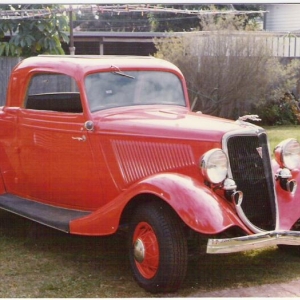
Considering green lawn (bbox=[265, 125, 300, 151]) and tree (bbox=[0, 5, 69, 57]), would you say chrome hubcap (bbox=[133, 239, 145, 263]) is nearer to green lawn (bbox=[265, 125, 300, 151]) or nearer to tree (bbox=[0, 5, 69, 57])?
tree (bbox=[0, 5, 69, 57])

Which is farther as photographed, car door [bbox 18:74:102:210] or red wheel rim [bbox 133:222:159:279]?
Answer: car door [bbox 18:74:102:210]

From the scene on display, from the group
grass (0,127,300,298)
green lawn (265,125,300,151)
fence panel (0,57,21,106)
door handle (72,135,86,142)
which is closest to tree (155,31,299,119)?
green lawn (265,125,300,151)

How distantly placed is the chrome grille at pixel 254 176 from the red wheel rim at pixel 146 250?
672 mm

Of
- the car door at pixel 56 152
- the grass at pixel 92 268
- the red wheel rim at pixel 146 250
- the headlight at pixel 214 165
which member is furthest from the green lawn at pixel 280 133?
the red wheel rim at pixel 146 250

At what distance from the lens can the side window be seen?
499 centimetres

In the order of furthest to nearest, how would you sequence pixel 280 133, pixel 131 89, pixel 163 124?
pixel 280 133 < pixel 131 89 < pixel 163 124

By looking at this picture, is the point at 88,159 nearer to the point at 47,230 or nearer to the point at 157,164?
the point at 157,164

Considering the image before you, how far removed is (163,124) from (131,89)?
0.73 metres

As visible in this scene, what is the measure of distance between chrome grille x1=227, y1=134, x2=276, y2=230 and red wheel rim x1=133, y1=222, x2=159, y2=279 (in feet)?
2.21

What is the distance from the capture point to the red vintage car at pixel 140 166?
13.0ft

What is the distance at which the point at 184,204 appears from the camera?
3.85m

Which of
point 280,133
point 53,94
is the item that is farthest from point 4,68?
point 53,94

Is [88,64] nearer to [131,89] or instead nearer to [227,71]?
[131,89]

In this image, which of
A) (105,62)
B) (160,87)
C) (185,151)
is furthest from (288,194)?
(105,62)
